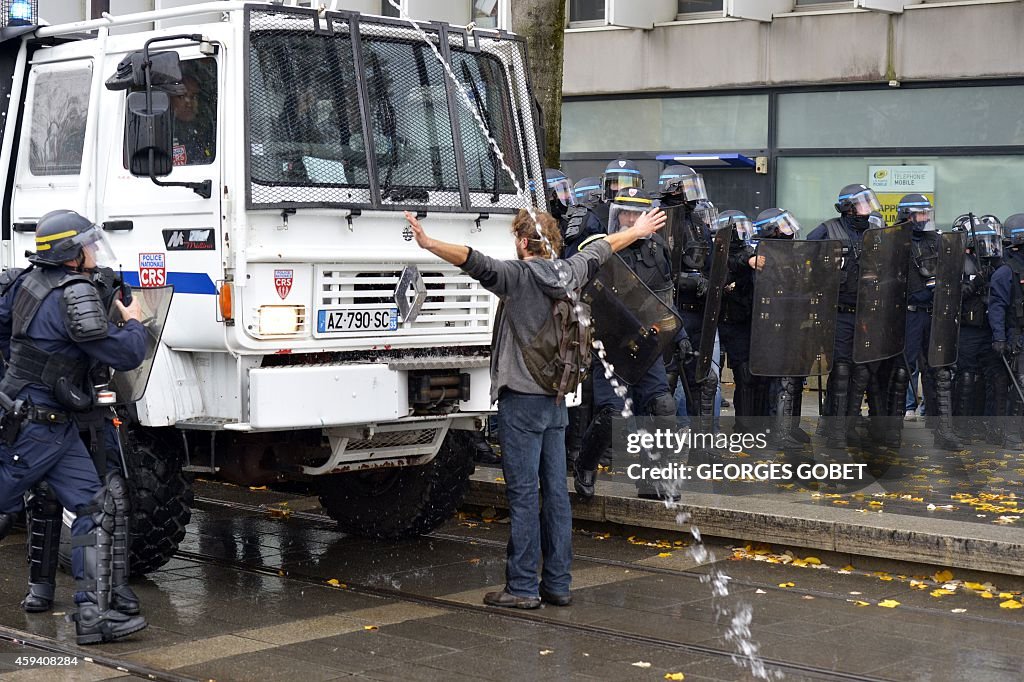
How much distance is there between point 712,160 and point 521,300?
39.6 ft

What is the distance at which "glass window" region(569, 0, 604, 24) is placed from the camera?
20719 millimetres

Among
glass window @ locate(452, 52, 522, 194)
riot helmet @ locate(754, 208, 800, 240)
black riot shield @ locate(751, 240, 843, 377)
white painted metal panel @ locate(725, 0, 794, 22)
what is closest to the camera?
glass window @ locate(452, 52, 522, 194)

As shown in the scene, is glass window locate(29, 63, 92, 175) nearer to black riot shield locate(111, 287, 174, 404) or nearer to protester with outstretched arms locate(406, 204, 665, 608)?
black riot shield locate(111, 287, 174, 404)

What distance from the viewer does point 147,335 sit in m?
7.17

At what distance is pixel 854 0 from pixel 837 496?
8958 millimetres

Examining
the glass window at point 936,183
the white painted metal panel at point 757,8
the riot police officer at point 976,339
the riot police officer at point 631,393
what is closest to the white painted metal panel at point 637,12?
the white painted metal panel at point 757,8

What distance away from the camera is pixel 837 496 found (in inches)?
408

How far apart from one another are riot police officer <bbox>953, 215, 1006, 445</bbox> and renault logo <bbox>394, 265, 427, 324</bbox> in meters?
6.84

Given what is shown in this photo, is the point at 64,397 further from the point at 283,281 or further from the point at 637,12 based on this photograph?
the point at 637,12

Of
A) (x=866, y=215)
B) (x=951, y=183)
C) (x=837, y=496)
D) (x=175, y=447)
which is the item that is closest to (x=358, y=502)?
(x=175, y=447)

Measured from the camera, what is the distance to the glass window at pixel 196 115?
7.77 m

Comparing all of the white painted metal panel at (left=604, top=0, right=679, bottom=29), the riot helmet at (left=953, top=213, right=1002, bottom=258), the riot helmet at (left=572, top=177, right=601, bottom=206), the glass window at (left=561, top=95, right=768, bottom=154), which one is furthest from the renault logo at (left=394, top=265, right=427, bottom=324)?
the white painted metal panel at (left=604, top=0, right=679, bottom=29)

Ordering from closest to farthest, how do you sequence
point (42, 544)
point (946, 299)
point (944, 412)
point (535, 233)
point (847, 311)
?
point (42, 544)
point (535, 233)
point (847, 311)
point (946, 299)
point (944, 412)

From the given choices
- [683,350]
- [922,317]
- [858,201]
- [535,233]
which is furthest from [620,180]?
[535,233]
